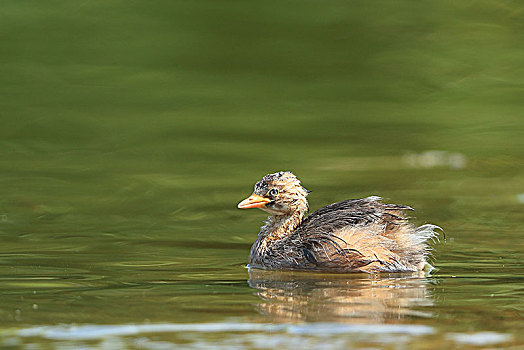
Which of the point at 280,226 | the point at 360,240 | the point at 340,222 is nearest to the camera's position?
the point at 360,240

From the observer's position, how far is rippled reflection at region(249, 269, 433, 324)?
6469 mm

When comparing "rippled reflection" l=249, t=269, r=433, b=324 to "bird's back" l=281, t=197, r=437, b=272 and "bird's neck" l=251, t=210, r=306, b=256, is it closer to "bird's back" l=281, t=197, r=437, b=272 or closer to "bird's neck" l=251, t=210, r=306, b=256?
"bird's back" l=281, t=197, r=437, b=272

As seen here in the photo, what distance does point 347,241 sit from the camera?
870 cm

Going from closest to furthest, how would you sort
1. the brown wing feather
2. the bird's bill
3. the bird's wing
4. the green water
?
the green water, the brown wing feather, the bird's wing, the bird's bill

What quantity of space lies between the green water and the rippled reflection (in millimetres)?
35

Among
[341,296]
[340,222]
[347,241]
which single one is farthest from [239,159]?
[341,296]

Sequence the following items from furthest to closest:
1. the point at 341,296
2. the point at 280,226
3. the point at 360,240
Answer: the point at 280,226 < the point at 360,240 < the point at 341,296

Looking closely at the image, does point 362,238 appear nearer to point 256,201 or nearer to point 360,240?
point 360,240

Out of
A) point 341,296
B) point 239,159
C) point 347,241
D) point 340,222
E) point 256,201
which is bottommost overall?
point 341,296

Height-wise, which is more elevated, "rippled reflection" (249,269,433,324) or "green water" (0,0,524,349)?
"green water" (0,0,524,349)

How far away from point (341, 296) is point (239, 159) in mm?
5873

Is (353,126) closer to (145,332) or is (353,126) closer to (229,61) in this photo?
(229,61)

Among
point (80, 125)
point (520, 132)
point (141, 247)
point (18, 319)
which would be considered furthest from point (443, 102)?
point (18, 319)

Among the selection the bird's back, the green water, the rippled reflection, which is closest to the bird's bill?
the bird's back
